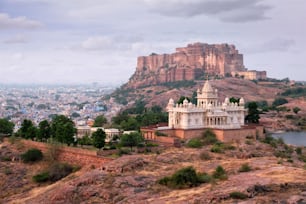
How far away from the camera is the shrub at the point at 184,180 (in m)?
29.2

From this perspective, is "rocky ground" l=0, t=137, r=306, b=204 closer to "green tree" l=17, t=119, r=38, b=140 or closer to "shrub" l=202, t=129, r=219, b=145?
"shrub" l=202, t=129, r=219, b=145

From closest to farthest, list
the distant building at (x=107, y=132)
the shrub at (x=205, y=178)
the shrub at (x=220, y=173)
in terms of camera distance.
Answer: the shrub at (x=205, y=178) → the shrub at (x=220, y=173) → the distant building at (x=107, y=132)

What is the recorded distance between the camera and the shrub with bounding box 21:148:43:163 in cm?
4159

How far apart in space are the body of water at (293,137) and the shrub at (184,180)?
118 ft

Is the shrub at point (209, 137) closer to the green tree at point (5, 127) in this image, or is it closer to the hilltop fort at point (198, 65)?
the green tree at point (5, 127)

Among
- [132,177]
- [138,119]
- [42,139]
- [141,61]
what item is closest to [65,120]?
[42,139]

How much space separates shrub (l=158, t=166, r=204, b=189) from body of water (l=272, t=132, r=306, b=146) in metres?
36.0

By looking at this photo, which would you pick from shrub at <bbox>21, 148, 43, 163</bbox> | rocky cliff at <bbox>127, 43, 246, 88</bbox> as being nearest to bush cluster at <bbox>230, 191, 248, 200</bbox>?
shrub at <bbox>21, 148, 43, 163</bbox>

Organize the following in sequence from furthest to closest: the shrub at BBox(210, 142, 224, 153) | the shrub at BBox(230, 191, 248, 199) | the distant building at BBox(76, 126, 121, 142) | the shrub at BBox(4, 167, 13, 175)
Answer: the distant building at BBox(76, 126, 121, 142) < the shrub at BBox(210, 142, 224, 153) < the shrub at BBox(4, 167, 13, 175) < the shrub at BBox(230, 191, 248, 199)

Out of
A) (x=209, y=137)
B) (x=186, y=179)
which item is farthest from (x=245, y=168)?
(x=209, y=137)

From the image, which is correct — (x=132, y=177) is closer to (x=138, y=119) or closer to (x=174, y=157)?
(x=174, y=157)

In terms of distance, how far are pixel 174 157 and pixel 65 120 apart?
16.5 m

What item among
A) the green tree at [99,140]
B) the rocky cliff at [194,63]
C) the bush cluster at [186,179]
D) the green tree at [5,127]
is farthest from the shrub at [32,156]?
the rocky cliff at [194,63]

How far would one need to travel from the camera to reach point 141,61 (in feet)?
504
